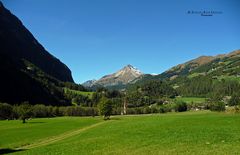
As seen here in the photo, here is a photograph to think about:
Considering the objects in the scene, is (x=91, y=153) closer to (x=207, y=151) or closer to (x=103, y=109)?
(x=207, y=151)

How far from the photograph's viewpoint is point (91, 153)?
3406 cm

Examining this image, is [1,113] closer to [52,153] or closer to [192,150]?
[52,153]

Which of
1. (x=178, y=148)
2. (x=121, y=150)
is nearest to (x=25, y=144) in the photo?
(x=121, y=150)

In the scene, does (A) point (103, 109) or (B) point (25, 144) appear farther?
(A) point (103, 109)

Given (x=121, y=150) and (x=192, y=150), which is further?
(x=121, y=150)

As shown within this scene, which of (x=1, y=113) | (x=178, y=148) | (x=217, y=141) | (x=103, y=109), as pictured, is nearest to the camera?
(x=178, y=148)

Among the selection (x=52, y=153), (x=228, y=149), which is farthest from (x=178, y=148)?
(x=52, y=153)

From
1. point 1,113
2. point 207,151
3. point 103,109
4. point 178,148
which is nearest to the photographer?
point 207,151

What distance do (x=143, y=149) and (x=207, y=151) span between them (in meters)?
7.57

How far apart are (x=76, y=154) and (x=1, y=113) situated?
572 ft

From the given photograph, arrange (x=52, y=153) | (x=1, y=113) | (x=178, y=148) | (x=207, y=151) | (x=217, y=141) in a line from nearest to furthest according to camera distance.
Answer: (x=207, y=151) → (x=178, y=148) → (x=217, y=141) → (x=52, y=153) → (x=1, y=113)

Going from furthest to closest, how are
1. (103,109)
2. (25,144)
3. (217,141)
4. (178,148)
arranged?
(103,109)
(25,144)
(217,141)
(178,148)

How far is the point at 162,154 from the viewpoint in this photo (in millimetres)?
27859

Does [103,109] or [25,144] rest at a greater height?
[103,109]
